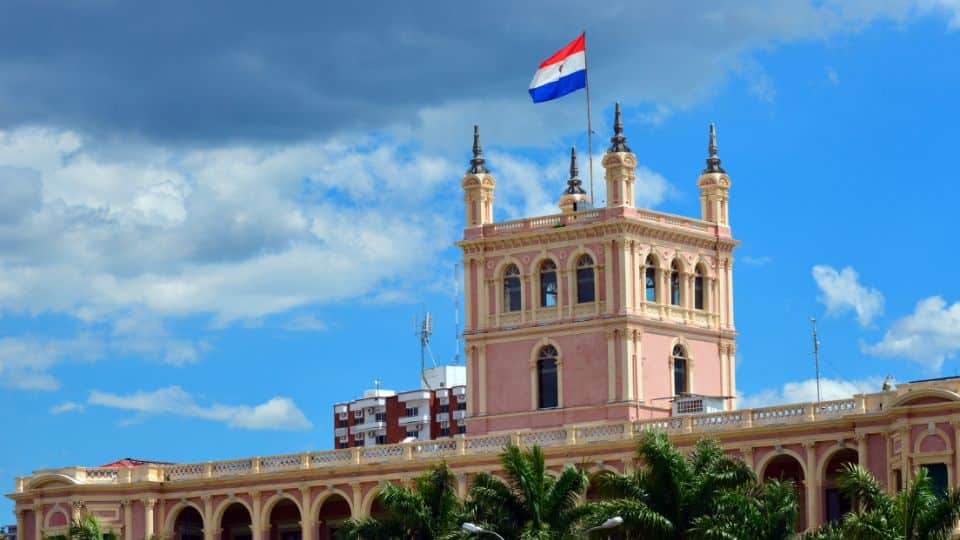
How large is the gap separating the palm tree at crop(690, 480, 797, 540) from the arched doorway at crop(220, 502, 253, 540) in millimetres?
49913

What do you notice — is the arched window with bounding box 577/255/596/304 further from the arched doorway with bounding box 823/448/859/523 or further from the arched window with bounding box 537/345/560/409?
the arched doorway with bounding box 823/448/859/523

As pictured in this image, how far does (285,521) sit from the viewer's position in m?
124

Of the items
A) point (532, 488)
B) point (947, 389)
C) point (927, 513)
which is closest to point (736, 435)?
point (947, 389)

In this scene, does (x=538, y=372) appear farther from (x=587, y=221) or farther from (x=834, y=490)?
(x=834, y=490)

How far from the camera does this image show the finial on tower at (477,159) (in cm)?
12600

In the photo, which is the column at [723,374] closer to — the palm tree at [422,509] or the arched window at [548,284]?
the arched window at [548,284]

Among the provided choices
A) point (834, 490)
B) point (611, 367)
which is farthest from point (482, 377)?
point (834, 490)

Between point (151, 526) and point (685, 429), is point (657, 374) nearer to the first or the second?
point (685, 429)

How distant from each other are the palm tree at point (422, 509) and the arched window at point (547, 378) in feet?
93.5

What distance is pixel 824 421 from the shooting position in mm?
101750

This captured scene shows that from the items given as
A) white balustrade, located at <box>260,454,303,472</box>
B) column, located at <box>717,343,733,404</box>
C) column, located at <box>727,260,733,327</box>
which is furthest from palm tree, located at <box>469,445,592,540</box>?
column, located at <box>727,260,733,327</box>

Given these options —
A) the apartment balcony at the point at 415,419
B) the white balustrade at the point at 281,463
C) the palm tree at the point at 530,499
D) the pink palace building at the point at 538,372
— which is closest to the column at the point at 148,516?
the pink palace building at the point at 538,372

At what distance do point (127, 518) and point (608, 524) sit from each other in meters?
58.8

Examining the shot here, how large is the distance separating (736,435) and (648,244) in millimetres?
16891
